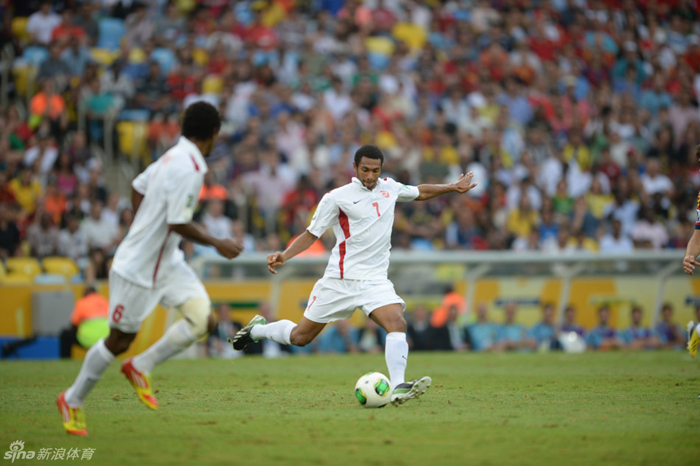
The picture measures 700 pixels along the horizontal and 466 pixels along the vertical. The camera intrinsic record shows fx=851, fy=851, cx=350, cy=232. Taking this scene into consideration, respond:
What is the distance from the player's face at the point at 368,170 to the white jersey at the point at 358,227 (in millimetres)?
91

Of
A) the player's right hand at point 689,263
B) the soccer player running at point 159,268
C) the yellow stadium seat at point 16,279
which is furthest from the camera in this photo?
the yellow stadium seat at point 16,279

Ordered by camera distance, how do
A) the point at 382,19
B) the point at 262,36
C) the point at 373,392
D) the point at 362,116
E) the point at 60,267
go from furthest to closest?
the point at 382,19
the point at 262,36
the point at 362,116
the point at 60,267
the point at 373,392

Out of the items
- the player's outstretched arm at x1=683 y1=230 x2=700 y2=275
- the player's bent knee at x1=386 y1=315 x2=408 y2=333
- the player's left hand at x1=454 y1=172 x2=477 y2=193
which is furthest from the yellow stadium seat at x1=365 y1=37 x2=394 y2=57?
the player's bent knee at x1=386 y1=315 x2=408 y2=333

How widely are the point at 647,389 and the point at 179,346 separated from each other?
17.8 feet

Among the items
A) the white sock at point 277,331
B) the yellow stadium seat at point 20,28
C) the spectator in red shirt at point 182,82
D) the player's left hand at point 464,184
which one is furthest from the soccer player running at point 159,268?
the yellow stadium seat at point 20,28

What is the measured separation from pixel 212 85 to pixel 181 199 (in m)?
15.2

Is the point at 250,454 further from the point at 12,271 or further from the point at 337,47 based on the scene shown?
the point at 337,47

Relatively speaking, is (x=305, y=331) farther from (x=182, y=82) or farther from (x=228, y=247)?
(x=182, y=82)

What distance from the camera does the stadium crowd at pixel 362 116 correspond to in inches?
710

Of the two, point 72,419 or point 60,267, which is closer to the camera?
point 72,419

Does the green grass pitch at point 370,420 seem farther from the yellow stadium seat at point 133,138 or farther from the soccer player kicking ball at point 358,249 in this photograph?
Result: the yellow stadium seat at point 133,138

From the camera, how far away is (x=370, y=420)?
277 inches

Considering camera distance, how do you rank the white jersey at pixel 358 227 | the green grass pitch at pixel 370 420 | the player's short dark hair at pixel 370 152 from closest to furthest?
the green grass pitch at pixel 370 420, the player's short dark hair at pixel 370 152, the white jersey at pixel 358 227

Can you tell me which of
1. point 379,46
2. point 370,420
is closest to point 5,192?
point 379,46
